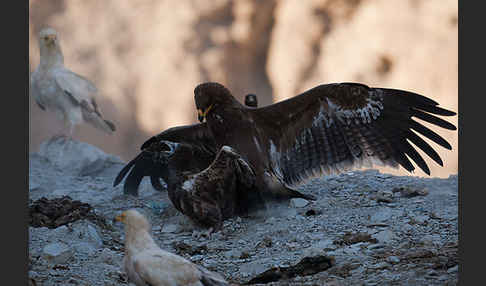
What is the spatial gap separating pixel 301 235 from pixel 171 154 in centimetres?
144

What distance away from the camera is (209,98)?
227 inches

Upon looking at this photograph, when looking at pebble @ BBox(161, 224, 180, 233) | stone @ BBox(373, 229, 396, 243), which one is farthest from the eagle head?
stone @ BBox(373, 229, 396, 243)

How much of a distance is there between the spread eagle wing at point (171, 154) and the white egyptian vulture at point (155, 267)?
2.00 meters

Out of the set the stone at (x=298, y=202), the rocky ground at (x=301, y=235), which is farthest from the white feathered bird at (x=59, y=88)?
the stone at (x=298, y=202)

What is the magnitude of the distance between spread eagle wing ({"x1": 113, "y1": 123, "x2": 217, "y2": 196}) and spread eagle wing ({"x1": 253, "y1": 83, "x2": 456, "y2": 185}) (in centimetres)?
71

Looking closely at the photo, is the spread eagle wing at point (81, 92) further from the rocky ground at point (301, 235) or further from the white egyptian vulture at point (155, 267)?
the white egyptian vulture at point (155, 267)

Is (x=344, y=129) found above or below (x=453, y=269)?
above

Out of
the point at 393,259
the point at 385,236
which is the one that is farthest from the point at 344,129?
the point at 393,259

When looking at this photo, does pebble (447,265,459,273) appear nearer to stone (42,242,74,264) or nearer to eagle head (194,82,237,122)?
stone (42,242,74,264)

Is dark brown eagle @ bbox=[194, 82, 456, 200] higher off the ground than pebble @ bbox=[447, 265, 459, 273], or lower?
higher

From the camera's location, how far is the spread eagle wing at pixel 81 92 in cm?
766

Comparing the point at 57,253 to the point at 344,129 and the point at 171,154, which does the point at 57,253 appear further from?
the point at 344,129

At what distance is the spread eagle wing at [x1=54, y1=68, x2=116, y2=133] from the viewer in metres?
7.66

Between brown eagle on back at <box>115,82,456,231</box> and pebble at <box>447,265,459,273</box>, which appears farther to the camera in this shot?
brown eagle on back at <box>115,82,456,231</box>
